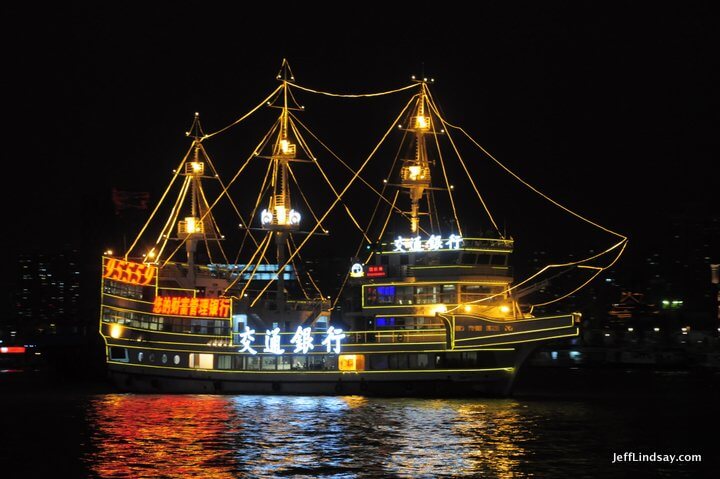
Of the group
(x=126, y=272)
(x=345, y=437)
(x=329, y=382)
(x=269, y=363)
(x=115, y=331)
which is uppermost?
(x=126, y=272)

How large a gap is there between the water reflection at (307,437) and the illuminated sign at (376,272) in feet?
26.2

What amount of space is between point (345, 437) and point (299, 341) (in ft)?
59.0

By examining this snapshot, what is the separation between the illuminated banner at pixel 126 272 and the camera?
63.0 m

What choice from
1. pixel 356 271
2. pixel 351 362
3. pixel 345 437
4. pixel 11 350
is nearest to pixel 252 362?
pixel 351 362

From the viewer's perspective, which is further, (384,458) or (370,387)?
(370,387)

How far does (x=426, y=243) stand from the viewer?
6400 cm

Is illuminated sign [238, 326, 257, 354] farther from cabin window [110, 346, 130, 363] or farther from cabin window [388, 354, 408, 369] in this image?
cabin window [388, 354, 408, 369]

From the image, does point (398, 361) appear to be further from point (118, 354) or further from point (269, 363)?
point (118, 354)

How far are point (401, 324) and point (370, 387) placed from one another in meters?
4.39

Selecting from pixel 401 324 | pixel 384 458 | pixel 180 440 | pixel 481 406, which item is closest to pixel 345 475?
pixel 384 458

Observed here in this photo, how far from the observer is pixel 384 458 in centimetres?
3997

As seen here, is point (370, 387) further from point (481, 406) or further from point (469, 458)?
point (469, 458)

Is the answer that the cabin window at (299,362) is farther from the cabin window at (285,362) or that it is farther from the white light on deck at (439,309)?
the white light on deck at (439,309)

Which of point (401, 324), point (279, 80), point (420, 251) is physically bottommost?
point (401, 324)
